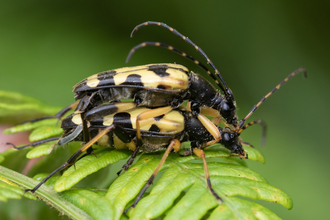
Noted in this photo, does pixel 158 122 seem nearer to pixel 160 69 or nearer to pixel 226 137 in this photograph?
pixel 160 69

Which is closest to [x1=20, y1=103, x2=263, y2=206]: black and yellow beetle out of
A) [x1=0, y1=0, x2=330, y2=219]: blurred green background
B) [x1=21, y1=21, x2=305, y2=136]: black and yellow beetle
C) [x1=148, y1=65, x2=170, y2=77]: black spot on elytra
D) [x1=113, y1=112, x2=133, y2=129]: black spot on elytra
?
[x1=113, y1=112, x2=133, y2=129]: black spot on elytra

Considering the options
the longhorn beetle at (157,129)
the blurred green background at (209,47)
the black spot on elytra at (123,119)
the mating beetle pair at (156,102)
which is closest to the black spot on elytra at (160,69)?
the mating beetle pair at (156,102)

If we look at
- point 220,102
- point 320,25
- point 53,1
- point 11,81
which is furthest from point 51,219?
point 320,25

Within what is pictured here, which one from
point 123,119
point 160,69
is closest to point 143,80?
point 160,69

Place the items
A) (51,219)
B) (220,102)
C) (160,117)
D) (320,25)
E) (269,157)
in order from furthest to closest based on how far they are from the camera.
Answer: (320,25)
(269,157)
(220,102)
(160,117)
(51,219)

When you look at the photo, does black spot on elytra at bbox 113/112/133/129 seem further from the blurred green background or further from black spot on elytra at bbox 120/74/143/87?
the blurred green background

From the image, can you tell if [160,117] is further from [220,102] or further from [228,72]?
[228,72]

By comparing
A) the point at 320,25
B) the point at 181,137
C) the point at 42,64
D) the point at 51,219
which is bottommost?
the point at 51,219

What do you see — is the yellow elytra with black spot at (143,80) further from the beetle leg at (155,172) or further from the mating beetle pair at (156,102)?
the beetle leg at (155,172)
